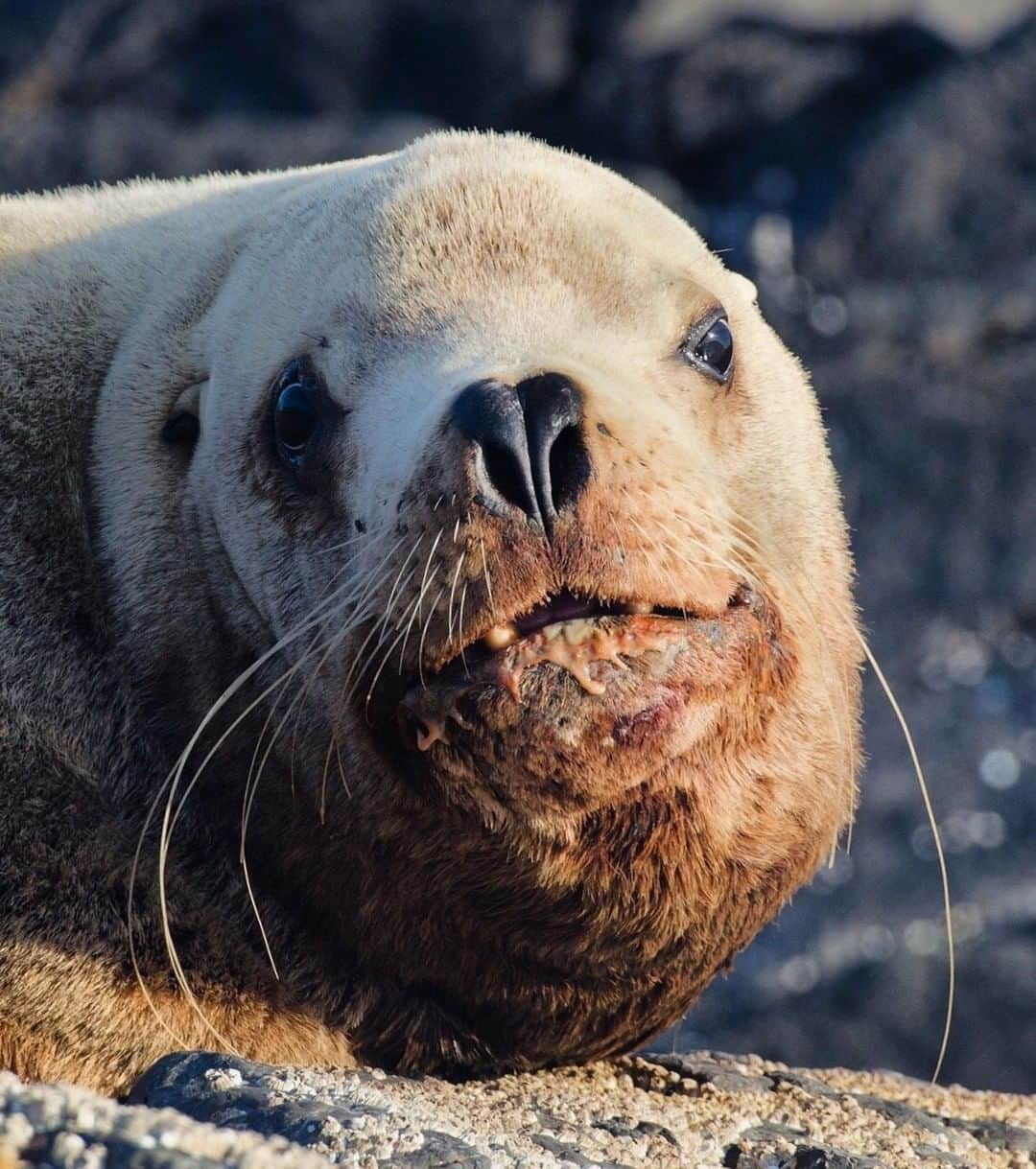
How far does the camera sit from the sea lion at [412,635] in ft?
13.5

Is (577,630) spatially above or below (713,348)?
below

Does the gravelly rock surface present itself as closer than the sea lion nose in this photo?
Yes

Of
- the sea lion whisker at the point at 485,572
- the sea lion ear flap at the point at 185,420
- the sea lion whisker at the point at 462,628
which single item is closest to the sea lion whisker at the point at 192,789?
the sea lion whisker at the point at 462,628

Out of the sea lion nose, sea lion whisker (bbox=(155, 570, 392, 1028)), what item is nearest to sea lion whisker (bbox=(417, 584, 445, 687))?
the sea lion nose

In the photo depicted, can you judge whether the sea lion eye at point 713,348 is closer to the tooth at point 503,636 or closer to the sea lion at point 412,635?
the sea lion at point 412,635

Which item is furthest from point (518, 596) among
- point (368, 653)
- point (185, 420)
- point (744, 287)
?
point (744, 287)

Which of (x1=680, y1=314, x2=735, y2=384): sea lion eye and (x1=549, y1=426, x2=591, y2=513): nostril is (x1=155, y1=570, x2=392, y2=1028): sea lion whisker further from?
(x1=680, y1=314, x2=735, y2=384): sea lion eye

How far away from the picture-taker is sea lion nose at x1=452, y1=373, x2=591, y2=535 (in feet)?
12.9

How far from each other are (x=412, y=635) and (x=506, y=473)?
44cm

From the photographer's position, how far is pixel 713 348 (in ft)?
16.7

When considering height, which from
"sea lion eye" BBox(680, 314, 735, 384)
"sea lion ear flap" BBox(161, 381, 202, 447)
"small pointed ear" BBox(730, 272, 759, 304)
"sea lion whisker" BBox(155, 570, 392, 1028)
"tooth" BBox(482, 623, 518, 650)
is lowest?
"sea lion whisker" BBox(155, 570, 392, 1028)

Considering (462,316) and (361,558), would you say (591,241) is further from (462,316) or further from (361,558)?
(361,558)

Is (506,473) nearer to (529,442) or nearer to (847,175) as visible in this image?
(529,442)

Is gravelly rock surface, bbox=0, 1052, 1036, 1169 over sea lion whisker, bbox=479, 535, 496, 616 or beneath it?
beneath
